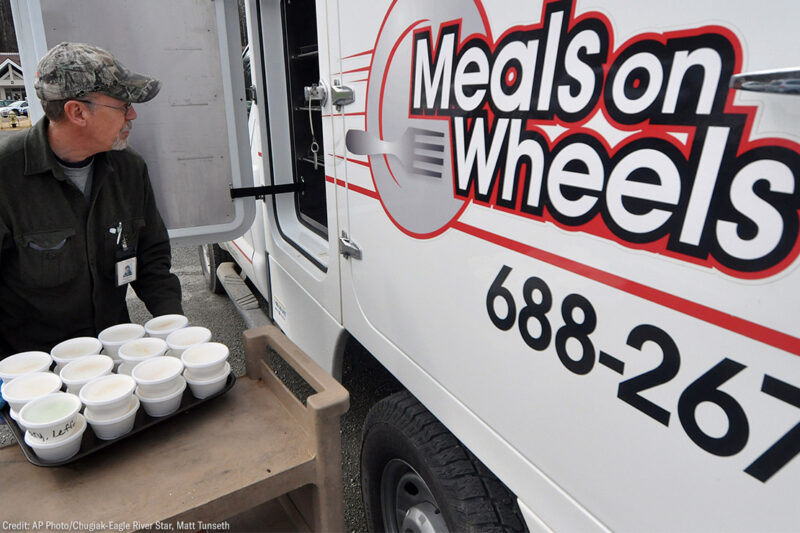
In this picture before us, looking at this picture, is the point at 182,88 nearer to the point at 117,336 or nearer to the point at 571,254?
the point at 117,336

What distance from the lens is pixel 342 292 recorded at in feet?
6.21

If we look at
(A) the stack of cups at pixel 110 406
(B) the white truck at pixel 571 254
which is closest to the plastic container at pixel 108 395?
(A) the stack of cups at pixel 110 406

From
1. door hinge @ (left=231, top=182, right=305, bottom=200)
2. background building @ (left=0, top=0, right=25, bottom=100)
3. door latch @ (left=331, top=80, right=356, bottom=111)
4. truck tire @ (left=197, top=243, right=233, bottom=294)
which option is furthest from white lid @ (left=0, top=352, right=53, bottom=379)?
background building @ (left=0, top=0, right=25, bottom=100)

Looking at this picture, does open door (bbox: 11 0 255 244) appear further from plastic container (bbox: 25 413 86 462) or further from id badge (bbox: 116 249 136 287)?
plastic container (bbox: 25 413 86 462)

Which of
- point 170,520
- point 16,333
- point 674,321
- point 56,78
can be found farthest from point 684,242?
point 16,333

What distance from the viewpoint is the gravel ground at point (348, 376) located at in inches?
92.4

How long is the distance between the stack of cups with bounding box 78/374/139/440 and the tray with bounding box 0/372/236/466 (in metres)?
0.02

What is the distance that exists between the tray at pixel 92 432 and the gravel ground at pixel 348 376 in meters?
1.17

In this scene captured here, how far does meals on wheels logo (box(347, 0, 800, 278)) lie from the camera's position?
0.66 m

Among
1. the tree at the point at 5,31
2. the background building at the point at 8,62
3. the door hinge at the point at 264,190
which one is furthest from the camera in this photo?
the background building at the point at 8,62

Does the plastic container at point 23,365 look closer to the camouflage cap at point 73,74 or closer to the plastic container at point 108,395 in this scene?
the plastic container at point 108,395

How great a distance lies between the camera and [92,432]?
1121mm

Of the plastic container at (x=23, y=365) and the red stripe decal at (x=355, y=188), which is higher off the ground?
the red stripe decal at (x=355, y=188)

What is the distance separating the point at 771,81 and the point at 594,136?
28 centimetres
